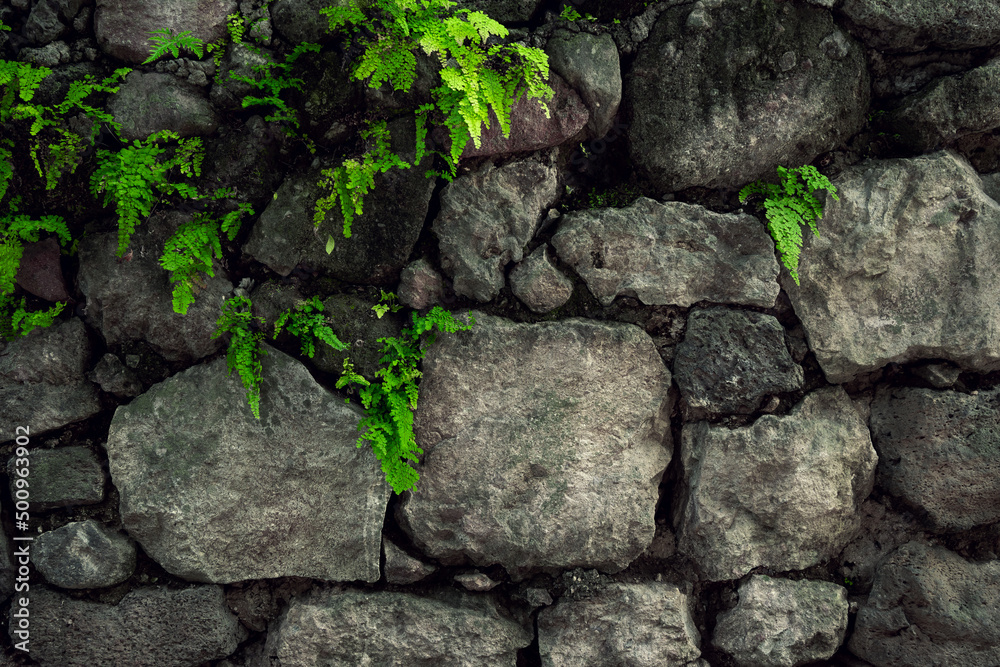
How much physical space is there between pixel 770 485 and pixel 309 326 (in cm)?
246

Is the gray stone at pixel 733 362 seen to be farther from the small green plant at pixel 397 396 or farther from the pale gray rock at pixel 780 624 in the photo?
the small green plant at pixel 397 396

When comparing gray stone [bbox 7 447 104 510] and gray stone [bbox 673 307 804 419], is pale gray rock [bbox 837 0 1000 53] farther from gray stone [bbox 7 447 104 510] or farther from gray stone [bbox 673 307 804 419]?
gray stone [bbox 7 447 104 510]

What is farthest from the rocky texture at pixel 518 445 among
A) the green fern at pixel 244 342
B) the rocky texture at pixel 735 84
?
the rocky texture at pixel 735 84

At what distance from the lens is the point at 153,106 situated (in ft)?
11.1

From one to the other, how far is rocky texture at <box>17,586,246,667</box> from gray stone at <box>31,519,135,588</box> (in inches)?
4.3

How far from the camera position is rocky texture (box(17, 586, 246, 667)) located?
3.47m

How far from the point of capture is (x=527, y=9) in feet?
11.6

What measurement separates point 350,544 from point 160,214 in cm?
186

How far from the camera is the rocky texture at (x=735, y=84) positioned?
3.56 m

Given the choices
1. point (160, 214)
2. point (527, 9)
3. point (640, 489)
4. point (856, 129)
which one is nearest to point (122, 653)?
point (160, 214)

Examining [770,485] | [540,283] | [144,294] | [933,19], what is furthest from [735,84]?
[144,294]

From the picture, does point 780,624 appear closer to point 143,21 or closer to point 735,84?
point 735,84

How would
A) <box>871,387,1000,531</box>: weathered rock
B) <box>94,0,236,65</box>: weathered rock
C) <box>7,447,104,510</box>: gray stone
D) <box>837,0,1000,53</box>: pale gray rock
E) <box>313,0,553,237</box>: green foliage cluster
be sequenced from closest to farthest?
<box>313,0,553,237</box>: green foliage cluster → <box>94,0,236,65</box>: weathered rock → <box>7,447,104,510</box>: gray stone → <box>837,0,1000,53</box>: pale gray rock → <box>871,387,1000,531</box>: weathered rock

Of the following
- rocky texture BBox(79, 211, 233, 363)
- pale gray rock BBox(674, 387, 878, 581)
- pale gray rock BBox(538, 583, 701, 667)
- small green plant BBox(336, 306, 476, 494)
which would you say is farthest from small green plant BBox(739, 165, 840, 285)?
rocky texture BBox(79, 211, 233, 363)
